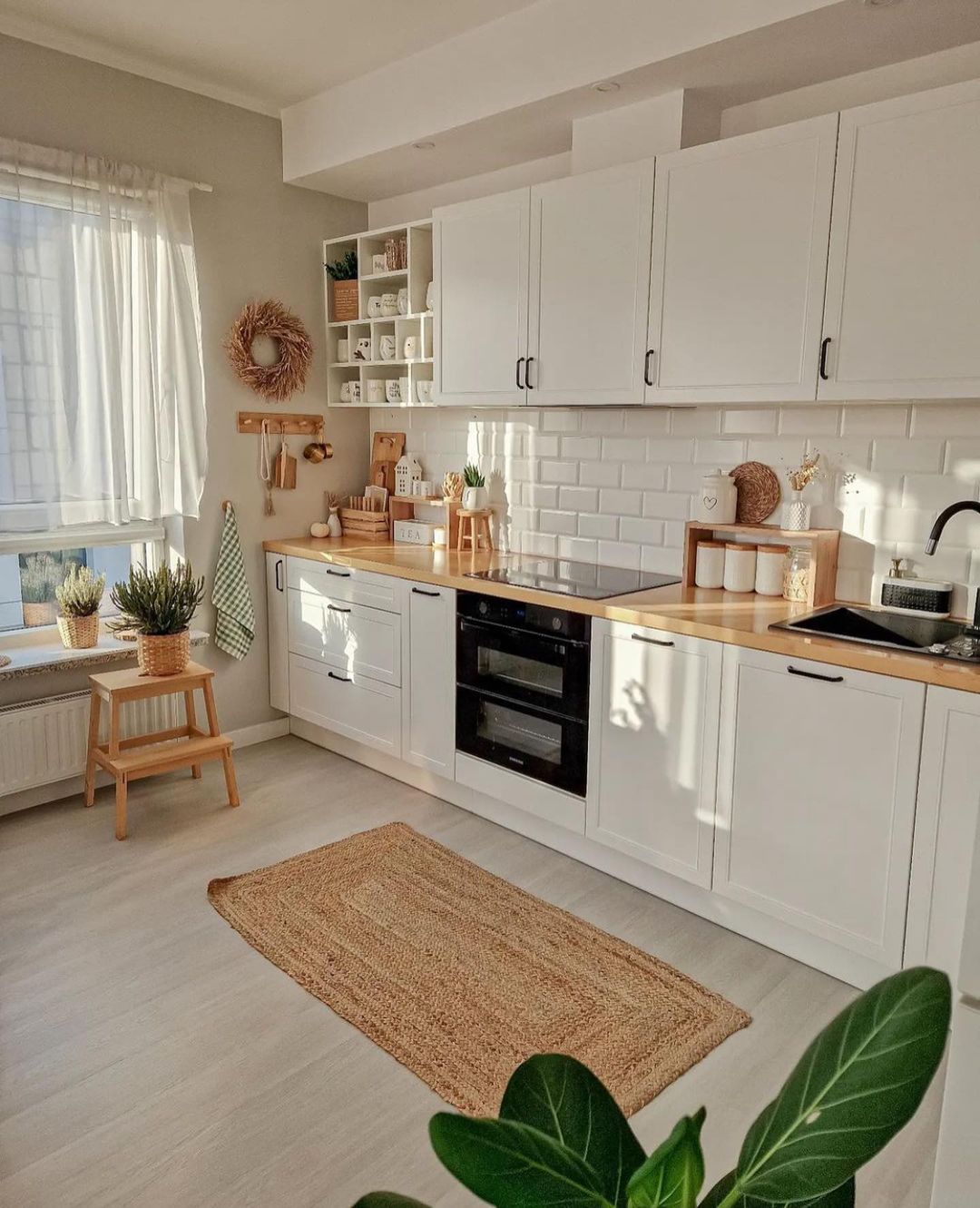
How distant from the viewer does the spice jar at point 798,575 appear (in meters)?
2.91

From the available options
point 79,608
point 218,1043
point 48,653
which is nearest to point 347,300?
point 79,608

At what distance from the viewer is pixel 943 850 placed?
2178mm

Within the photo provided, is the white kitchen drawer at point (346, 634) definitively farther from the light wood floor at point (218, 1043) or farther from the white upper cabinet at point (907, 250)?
the white upper cabinet at point (907, 250)

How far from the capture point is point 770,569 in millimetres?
3010

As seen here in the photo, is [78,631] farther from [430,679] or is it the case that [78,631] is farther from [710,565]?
[710,565]

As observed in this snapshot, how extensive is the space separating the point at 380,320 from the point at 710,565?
6.10ft


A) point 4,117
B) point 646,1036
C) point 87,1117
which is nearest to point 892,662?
point 646,1036

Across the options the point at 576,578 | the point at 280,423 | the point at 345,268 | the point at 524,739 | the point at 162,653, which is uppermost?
the point at 345,268

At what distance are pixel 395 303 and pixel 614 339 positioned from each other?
4.34 ft

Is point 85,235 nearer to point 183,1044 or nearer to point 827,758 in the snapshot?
point 183,1044

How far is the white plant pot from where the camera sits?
12.7 ft

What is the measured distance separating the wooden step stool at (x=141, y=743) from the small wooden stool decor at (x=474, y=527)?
1191 mm

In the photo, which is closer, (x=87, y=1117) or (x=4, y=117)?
(x=87, y=1117)

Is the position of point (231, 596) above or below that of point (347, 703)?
above
